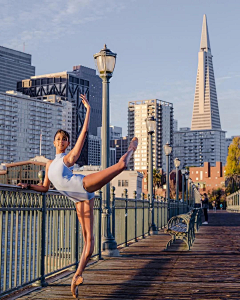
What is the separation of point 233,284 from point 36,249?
10.0 ft

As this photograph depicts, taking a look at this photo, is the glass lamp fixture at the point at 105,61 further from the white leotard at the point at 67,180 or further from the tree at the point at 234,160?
the tree at the point at 234,160

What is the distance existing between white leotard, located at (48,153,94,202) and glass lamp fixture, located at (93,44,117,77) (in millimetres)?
6379

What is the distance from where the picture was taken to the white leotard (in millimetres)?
6352

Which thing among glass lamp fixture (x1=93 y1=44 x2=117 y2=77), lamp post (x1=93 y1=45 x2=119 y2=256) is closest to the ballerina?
lamp post (x1=93 y1=45 x2=119 y2=256)

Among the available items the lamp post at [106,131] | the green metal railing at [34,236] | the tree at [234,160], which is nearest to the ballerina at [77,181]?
the green metal railing at [34,236]

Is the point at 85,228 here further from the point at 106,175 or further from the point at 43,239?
the point at 43,239

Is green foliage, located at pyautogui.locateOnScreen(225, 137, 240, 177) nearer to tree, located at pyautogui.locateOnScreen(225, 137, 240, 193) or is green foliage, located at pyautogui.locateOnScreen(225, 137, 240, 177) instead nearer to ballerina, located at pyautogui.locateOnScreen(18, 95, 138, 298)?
tree, located at pyautogui.locateOnScreen(225, 137, 240, 193)

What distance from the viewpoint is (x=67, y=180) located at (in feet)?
20.9

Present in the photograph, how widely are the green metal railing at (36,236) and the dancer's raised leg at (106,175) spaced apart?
1029 mm

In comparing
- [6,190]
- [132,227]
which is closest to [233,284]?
[6,190]

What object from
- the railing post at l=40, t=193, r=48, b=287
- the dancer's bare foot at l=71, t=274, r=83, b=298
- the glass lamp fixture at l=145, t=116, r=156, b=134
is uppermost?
the glass lamp fixture at l=145, t=116, r=156, b=134

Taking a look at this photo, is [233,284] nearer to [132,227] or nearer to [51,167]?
[51,167]

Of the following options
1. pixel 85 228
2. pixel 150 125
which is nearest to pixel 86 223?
pixel 85 228

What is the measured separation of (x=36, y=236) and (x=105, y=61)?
19.3ft
